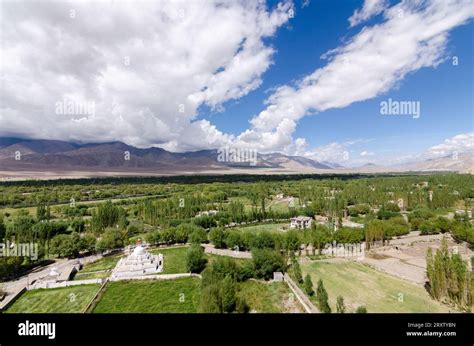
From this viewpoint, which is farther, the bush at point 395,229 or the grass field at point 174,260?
the bush at point 395,229

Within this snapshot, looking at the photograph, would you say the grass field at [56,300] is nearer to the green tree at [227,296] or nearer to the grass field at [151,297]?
the grass field at [151,297]

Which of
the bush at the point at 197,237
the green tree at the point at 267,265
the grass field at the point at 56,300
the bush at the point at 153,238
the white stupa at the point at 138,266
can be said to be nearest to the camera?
the grass field at the point at 56,300

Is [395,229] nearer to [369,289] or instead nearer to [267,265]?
[369,289]

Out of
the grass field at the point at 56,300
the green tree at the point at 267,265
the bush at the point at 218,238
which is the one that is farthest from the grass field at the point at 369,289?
the grass field at the point at 56,300
